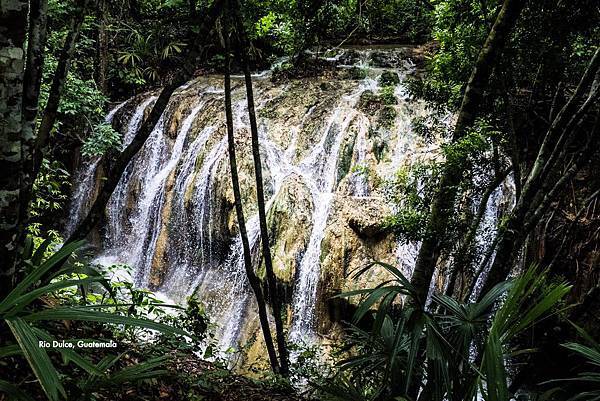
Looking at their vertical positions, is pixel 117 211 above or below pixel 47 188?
below

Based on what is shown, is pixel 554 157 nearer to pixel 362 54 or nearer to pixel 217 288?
pixel 217 288

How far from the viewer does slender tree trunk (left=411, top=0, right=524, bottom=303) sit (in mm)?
2779

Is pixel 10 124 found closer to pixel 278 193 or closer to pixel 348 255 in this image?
pixel 348 255

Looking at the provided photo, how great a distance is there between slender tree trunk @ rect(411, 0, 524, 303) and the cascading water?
158 inches

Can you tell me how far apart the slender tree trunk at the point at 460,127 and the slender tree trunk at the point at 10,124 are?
220 cm

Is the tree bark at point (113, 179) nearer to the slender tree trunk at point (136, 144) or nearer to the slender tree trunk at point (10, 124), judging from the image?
the slender tree trunk at point (136, 144)

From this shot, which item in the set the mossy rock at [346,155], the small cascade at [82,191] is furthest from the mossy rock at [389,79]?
the small cascade at [82,191]

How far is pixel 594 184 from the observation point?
21.6ft

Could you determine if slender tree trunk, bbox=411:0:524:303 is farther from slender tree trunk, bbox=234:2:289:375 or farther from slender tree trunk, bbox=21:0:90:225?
slender tree trunk, bbox=21:0:90:225

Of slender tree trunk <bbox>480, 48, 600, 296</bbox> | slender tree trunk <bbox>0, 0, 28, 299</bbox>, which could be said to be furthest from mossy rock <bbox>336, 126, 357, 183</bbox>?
slender tree trunk <bbox>0, 0, 28, 299</bbox>

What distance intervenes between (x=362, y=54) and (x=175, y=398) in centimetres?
1192

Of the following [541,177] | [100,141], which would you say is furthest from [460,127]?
[100,141]

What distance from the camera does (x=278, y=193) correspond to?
26.8 feet

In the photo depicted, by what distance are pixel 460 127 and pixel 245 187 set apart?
5933 mm
